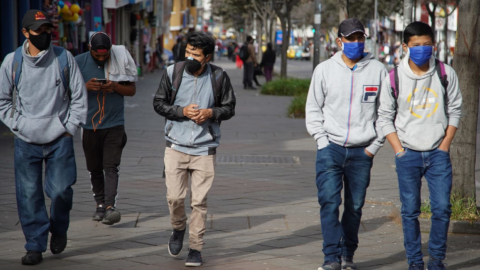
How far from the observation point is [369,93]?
205 inches

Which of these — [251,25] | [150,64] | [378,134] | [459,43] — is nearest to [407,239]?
[378,134]

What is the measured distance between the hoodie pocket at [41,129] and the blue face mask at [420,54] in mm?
2397

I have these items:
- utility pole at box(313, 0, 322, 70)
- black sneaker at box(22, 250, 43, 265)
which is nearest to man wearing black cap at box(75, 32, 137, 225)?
black sneaker at box(22, 250, 43, 265)

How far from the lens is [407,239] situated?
17.2 feet

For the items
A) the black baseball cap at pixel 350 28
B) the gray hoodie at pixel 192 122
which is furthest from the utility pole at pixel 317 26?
the black baseball cap at pixel 350 28

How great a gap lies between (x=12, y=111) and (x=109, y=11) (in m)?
23.6

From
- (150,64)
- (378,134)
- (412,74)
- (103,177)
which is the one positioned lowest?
(150,64)

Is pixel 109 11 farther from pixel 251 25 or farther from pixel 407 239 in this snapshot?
pixel 251 25

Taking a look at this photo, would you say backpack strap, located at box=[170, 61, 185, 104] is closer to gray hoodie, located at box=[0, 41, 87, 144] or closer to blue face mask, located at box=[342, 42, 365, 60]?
gray hoodie, located at box=[0, 41, 87, 144]

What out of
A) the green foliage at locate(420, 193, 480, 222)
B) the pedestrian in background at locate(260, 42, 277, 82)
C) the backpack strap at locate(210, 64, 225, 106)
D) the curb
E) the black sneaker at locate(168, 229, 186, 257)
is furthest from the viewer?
the pedestrian in background at locate(260, 42, 277, 82)

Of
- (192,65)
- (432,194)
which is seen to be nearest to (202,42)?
(192,65)

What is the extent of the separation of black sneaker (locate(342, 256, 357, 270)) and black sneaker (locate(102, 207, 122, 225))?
220 cm

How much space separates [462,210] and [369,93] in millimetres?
2156

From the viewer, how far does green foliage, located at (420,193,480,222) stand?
677cm
